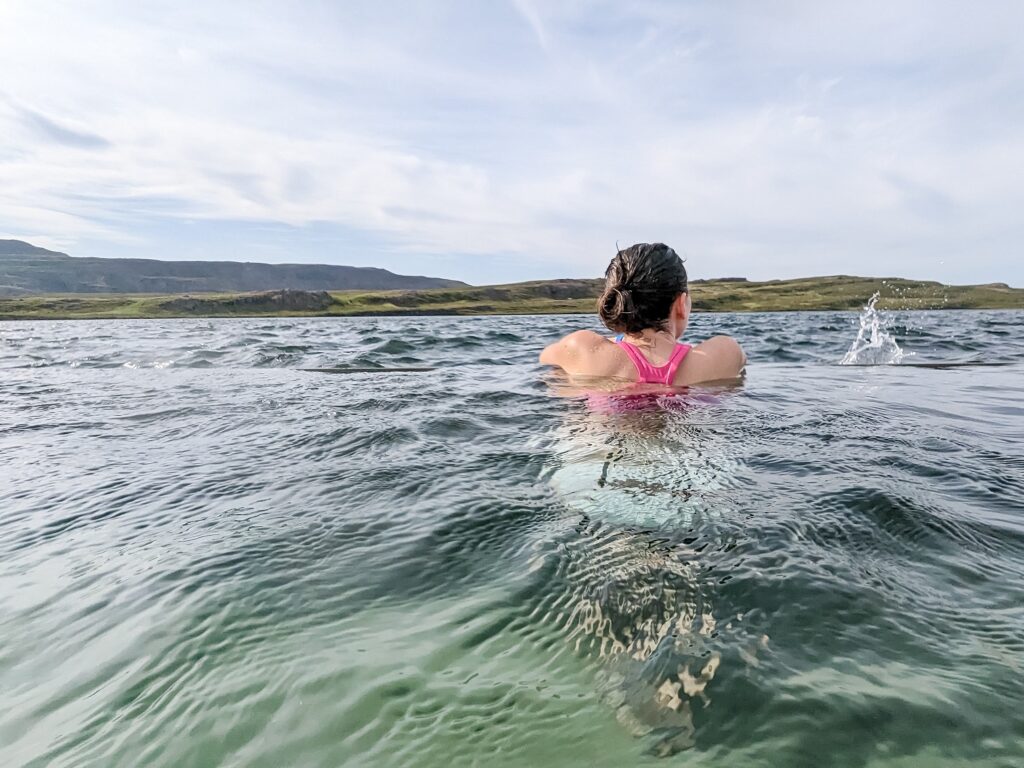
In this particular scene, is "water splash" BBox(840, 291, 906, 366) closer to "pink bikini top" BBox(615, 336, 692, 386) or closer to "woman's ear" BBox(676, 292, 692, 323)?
"pink bikini top" BBox(615, 336, 692, 386)

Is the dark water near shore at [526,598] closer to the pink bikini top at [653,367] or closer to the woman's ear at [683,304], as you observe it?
the pink bikini top at [653,367]

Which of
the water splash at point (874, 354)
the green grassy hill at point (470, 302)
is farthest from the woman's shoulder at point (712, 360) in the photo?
the green grassy hill at point (470, 302)

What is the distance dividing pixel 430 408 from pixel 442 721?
20.1ft

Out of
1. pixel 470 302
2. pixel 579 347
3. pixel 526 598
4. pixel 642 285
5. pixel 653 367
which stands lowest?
pixel 470 302

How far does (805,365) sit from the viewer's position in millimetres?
14383

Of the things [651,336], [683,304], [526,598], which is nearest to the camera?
[526,598]

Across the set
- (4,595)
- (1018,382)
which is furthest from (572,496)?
(1018,382)

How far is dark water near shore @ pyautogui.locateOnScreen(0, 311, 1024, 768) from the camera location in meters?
1.92

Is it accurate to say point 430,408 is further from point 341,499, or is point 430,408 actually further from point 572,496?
point 572,496

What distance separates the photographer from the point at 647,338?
6668 millimetres

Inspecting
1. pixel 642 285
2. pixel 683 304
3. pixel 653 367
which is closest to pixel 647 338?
pixel 653 367

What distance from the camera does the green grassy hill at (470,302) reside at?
12588cm

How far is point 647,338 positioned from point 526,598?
175 inches

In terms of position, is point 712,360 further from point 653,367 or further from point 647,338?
point 647,338
